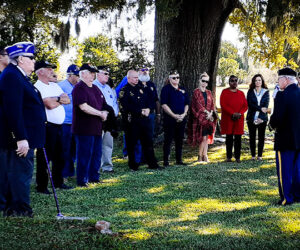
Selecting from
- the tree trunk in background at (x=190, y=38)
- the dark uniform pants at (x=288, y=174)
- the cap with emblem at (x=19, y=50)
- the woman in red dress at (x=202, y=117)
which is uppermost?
the tree trunk in background at (x=190, y=38)

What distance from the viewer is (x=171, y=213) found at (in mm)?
6258

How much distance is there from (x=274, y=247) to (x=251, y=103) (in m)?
6.84

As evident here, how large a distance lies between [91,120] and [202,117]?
11.3 feet

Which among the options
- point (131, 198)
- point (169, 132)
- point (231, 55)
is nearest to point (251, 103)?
point (169, 132)

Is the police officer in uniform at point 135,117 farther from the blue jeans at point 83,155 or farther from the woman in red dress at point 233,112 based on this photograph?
the woman in red dress at point 233,112

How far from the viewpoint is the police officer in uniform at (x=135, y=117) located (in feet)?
32.3

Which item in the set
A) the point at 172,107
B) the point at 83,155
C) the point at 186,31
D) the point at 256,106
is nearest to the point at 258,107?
the point at 256,106

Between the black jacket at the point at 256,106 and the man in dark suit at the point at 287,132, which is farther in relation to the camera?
the black jacket at the point at 256,106

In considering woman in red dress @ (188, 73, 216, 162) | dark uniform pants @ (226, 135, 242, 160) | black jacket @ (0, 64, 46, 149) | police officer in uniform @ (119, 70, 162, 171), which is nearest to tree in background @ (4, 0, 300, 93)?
woman in red dress @ (188, 73, 216, 162)

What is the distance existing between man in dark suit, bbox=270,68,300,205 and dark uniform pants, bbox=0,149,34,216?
353cm

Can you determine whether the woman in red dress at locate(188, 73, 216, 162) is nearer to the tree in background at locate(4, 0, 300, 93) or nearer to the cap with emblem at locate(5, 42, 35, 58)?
the tree in background at locate(4, 0, 300, 93)

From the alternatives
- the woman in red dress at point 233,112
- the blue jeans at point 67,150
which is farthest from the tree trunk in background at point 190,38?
the blue jeans at point 67,150

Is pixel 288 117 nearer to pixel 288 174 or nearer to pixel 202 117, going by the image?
pixel 288 174

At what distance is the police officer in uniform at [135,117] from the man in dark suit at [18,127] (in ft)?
14.1
